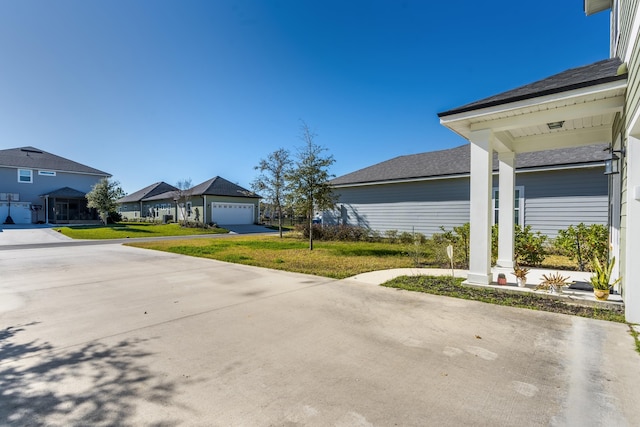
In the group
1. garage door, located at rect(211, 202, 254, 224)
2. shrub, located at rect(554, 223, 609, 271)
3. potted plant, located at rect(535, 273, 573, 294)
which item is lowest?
potted plant, located at rect(535, 273, 573, 294)

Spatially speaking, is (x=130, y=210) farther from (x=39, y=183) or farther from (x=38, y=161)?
(x=38, y=161)

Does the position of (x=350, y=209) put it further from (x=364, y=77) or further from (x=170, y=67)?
(x=170, y=67)

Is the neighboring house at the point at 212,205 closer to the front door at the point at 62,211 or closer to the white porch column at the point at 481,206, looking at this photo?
the front door at the point at 62,211

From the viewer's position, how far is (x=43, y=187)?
29.6 meters

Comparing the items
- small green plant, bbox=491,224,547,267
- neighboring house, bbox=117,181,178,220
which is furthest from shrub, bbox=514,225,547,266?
neighboring house, bbox=117,181,178,220

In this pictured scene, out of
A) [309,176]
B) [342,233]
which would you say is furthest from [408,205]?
[309,176]

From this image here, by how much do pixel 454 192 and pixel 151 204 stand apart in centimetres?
3386

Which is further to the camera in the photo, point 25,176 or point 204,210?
point 25,176

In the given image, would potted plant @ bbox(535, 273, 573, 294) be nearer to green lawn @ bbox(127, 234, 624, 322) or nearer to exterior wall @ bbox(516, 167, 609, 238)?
green lawn @ bbox(127, 234, 624, 322)

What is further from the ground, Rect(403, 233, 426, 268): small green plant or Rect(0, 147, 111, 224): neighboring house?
Rect(0, 147, 111, 224): neighboring house

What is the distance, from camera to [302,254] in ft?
38.3

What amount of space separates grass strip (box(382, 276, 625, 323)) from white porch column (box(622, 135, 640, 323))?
0.27 meters

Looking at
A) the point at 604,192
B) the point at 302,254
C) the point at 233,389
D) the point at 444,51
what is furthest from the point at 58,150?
the point at 604,192

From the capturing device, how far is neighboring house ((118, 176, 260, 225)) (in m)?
27.8
